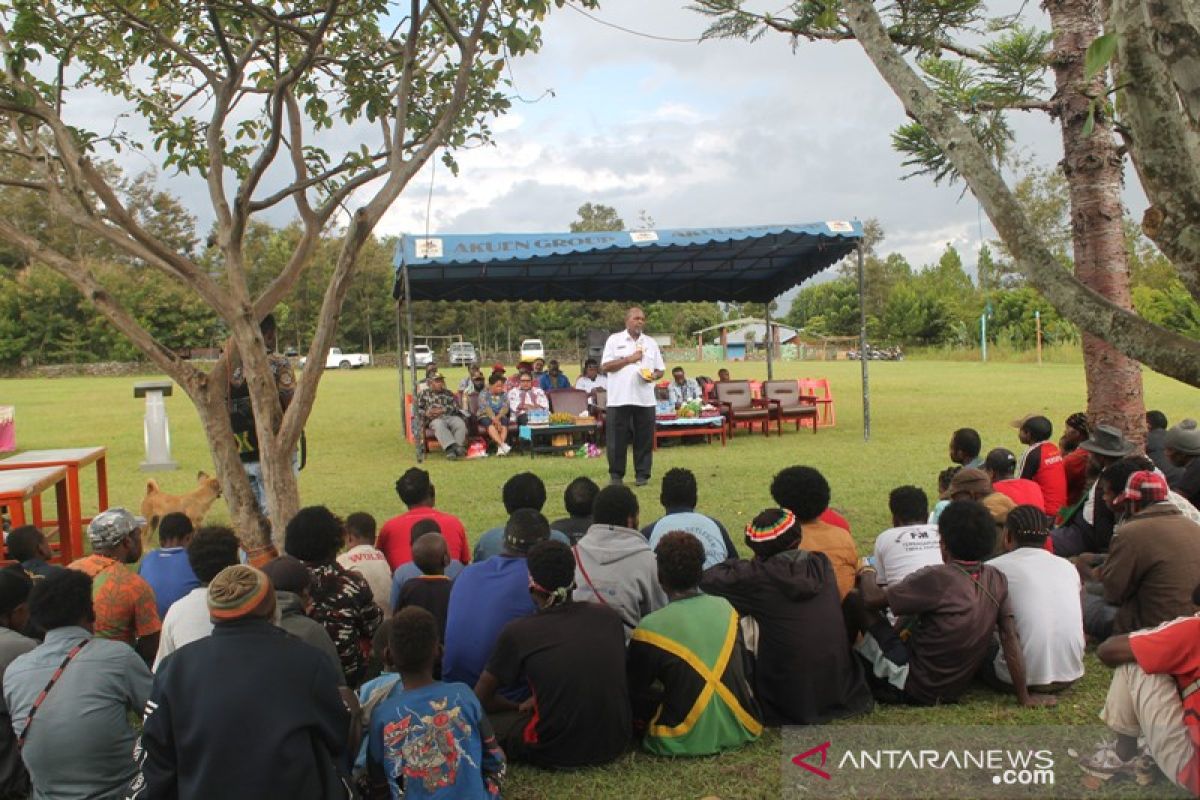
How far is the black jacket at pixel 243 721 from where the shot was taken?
2574 mm

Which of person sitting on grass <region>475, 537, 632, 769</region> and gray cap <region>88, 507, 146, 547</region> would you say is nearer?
person sitting on grass <region>475, 537, 632, 769</region>

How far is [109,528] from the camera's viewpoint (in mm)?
4512

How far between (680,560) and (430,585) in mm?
1194

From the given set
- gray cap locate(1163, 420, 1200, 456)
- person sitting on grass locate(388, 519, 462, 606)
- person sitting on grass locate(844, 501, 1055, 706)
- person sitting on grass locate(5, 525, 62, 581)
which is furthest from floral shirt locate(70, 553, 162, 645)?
gray cap locate(1163, 420, 1200, 456)

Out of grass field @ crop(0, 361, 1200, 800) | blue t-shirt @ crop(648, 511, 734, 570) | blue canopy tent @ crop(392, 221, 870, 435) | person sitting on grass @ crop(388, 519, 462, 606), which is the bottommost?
grass field @ crop(0, 361, 1200, 800)

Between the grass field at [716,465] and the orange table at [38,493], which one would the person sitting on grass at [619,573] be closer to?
the grass field at [716,465]

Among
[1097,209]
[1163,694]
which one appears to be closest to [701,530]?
[1163,694]

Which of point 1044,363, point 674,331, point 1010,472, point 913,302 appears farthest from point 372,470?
point 674,331

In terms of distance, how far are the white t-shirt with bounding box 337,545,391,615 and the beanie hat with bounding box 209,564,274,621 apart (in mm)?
1663

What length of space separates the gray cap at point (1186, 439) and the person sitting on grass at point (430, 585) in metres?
4.80

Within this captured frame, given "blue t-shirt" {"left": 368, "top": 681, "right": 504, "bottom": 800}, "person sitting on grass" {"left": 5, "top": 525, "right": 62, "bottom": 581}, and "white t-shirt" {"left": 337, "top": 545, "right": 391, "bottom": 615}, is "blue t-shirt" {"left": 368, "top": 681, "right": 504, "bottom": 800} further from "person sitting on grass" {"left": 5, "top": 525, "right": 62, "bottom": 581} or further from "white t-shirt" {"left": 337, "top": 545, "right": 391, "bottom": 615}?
"person sitting on grass" {"left": 5, "top": 525, "right": 62, "bottom": 581}

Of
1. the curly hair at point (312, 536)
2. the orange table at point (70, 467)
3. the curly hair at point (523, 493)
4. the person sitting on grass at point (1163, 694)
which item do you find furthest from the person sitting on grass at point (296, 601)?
the orange table at point (70, 467)

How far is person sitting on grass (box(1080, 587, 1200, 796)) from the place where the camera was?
2.84 meters

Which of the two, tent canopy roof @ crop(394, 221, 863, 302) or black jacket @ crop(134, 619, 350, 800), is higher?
tent canopy roof @ crop(394, 221, 863, 302)
